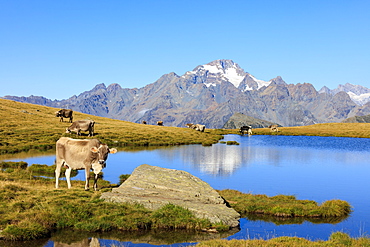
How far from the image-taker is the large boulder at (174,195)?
1925 cm

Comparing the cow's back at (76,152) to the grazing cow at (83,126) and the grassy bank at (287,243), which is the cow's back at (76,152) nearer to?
the grassy bank at (287,243)

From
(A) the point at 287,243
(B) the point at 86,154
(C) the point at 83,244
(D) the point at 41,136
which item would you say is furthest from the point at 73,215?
(D) the point at 41,136

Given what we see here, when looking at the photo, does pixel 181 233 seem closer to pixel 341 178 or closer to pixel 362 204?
pixel 362 204

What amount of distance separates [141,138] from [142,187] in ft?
183

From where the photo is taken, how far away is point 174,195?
68.6ft

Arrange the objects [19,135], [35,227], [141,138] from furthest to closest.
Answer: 1. [141,138]
2. [19,135]
3. [35,227]

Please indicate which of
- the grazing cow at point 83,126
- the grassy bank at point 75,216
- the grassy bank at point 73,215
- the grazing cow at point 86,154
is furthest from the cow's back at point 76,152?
the grazing cow at point 83,126

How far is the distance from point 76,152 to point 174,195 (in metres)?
7.92

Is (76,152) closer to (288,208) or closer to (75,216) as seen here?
(75,216)

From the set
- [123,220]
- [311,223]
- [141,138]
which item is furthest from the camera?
[141,138]

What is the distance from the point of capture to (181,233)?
1772cm

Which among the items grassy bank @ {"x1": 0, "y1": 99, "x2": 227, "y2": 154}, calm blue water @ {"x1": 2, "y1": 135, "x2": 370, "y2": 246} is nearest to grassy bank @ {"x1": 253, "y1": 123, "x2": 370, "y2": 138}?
grassy bank @ {"x1": 0, "y1": 99, "x2": 227, "y2": 154}

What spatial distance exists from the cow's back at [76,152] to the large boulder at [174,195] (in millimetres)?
3401

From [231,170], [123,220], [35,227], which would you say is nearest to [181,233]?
[123,220]
